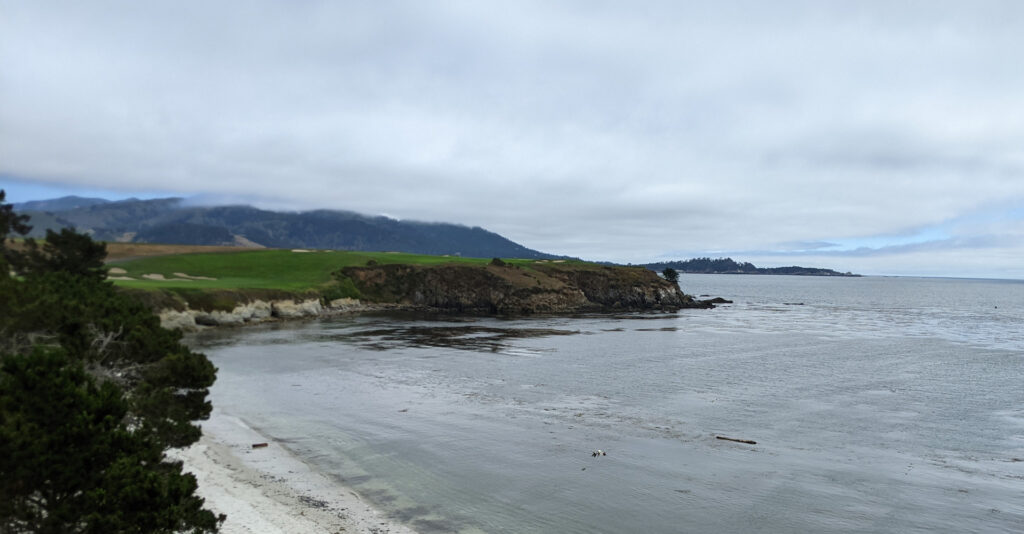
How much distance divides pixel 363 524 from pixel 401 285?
290 feet

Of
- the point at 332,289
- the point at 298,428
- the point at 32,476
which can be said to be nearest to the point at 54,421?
the point at 32,476

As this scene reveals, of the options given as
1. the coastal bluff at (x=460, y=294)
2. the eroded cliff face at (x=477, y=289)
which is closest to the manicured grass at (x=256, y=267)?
the coastal bluff at (x=460, y=294)

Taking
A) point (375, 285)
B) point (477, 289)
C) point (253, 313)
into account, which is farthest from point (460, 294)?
point (253, 313)

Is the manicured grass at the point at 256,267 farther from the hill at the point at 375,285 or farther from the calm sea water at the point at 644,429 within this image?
the calm sea water at the point at 644,429

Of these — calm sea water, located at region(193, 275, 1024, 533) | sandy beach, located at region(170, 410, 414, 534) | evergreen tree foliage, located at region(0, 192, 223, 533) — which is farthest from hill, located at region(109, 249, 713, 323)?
evergreen tree foliage, located at region(0, 192, 223, 533)

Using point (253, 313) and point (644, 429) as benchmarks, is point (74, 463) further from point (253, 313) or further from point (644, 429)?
point (253, 313)

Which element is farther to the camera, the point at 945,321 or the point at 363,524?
the point at 945,321

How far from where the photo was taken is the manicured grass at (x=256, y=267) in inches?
3273

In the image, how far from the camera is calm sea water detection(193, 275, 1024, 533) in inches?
720

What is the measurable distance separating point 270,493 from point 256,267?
90.8 meters

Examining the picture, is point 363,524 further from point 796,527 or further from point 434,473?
point 796,527

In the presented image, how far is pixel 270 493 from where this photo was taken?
18.2m

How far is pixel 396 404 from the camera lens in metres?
32.3

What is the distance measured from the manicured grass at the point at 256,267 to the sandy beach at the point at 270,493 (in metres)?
56.3
